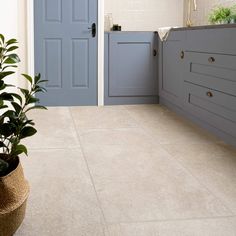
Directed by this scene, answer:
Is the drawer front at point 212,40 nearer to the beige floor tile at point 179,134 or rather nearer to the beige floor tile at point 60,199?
the beige floor tile at point 179,134

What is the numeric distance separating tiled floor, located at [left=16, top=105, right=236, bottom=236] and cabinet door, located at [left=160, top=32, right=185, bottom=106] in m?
0.62

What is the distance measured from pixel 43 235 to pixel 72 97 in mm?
3571

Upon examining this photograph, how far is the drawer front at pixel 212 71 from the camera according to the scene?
3.21m

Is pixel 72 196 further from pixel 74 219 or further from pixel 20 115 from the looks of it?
pixel 20 115

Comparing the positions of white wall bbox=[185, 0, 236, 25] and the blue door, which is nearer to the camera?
white wall bbox=[185, 0, 236, 25]

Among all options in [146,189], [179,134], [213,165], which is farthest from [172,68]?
[146,189]

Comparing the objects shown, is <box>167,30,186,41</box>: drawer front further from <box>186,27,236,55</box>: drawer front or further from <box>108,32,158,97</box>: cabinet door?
<box>108,32,158,97</box>: cabinet door

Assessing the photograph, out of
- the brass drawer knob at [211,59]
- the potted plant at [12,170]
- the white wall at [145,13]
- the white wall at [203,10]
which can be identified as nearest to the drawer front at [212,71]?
the brass drawer knob at [211,59]

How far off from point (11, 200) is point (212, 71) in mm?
2368

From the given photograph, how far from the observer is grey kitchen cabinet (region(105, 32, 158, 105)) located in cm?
517

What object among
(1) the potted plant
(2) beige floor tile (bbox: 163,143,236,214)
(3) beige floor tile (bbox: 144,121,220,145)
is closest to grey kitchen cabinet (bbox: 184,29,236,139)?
(3) beige floor tile (bbox: 144,121,220,145)

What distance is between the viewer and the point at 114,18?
5535mm

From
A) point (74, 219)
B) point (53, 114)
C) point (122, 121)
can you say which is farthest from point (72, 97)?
point (74, 219)

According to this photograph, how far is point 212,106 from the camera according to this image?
3598 mm
